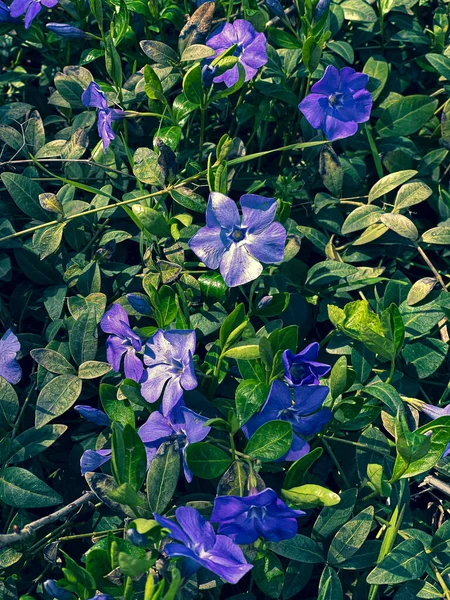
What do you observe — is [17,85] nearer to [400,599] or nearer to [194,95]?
[194,95]

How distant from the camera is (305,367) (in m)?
1.12

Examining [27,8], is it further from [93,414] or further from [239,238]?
[93,414]

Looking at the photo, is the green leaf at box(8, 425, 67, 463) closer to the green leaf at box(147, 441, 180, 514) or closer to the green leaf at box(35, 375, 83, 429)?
the green leaf at box(35, 375, 83, 429)

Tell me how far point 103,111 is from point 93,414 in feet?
2.00

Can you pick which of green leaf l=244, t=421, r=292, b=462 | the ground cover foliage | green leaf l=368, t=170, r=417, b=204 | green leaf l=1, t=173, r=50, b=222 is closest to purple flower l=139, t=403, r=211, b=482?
the ground cover foliage

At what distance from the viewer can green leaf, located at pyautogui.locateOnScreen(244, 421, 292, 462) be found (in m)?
1.03

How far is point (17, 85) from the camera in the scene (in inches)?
69.5

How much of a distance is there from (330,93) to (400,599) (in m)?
0.98

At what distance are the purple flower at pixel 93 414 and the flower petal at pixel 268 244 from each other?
37cm

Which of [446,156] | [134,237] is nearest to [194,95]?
[134,237]

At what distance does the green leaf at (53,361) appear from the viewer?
1279 mm

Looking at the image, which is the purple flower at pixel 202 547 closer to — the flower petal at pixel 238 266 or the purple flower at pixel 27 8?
the flower petal at pixel 238 266

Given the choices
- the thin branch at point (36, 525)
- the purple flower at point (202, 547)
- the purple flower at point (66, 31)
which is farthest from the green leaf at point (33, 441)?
the purple flower at point (66, 31)

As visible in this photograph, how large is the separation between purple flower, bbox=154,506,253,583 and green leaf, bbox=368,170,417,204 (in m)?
0.81
